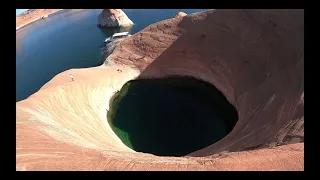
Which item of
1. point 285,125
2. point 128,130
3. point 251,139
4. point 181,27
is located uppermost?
point 181,27

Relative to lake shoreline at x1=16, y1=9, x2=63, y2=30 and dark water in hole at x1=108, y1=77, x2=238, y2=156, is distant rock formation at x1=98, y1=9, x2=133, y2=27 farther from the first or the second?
lake shoreline at x1=16, y1=9, x2=63, y2=30

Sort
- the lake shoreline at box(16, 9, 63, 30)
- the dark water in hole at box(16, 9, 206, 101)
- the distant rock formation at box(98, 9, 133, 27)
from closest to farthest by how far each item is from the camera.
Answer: the dark water in hole at box(16, 9, 206, 101) → the distant rock formation at box(98, 9, 133, 27) → the lake shoreline at box(16, 9, 63, 30)

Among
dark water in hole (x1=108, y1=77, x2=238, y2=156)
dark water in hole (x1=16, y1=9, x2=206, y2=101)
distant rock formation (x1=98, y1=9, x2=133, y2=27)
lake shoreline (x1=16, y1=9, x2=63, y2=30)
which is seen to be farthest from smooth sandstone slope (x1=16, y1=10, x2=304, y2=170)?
lake shoreline (x1=16, y1=9, x2=63, y2=30)

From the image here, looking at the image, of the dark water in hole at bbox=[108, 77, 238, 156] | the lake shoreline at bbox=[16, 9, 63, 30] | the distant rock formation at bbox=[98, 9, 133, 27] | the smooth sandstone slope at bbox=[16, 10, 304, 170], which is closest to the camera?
the smooth sandstone slope at bbox=[16, 10, 304, 170]

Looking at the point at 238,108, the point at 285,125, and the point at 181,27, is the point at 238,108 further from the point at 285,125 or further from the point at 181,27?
the point at 181,27

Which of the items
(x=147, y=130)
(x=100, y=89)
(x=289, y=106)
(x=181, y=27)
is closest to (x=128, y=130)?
(x=147, y=130)

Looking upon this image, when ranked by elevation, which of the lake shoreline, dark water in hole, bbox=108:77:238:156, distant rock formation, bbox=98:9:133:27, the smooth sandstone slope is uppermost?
the lake shoreline

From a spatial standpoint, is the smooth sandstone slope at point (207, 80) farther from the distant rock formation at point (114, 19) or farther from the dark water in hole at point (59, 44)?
the distant rock formation at point (114, 19)
